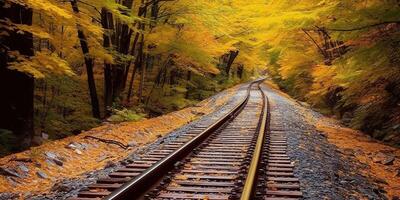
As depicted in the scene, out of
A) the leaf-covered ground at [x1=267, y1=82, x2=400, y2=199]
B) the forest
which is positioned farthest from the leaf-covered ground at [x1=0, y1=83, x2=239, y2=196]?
the leaf-covered ground at [x1=267, y1=82, x2=400, y2=199]

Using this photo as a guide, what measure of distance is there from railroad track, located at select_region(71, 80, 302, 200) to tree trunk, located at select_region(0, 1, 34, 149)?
14.9 ft

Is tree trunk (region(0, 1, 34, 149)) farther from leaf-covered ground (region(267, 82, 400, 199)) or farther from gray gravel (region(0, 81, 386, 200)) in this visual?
leaf-covered ground (region(267, 82, 400, 199))

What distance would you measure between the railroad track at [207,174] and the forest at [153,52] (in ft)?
12.1

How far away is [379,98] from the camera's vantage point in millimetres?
13977

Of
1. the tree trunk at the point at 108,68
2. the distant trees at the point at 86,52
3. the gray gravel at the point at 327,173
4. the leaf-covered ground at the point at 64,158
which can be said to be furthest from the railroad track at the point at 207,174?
the tree trunk at the point at 108,68

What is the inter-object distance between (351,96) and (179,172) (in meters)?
10.5

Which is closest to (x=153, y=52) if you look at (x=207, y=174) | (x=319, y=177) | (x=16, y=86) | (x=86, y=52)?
(x=86, y=52)

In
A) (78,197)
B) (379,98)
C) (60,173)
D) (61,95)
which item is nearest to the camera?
(78,197)

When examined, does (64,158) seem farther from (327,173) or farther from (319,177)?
(327,173)

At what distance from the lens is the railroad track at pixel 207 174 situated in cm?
577

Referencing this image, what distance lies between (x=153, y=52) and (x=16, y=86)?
1168 centimetres

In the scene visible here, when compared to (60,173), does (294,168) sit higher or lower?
higher

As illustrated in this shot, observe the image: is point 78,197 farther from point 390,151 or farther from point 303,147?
point 390,151

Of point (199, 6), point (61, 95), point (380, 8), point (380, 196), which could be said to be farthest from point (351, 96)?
point (61, 95)
